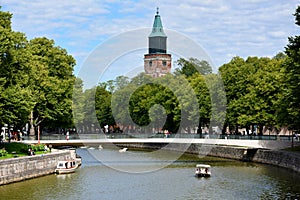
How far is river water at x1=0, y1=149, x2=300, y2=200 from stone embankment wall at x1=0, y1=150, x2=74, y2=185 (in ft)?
2.71

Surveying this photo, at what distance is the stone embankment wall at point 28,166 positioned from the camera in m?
49.2

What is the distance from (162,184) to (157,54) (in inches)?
5007

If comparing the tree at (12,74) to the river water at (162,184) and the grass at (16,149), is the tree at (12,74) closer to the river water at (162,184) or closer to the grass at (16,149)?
the grass at (16,149)

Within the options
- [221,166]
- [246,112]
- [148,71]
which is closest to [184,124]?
[246,112]

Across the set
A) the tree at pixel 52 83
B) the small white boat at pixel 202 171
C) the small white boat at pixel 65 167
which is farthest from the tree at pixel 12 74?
the small white boat at pixel 202 171

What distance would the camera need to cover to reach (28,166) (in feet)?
176

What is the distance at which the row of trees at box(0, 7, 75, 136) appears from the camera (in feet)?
190

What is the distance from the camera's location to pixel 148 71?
179 m

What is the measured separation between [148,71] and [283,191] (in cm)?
13471

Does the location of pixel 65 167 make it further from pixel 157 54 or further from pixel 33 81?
pixel 157 54

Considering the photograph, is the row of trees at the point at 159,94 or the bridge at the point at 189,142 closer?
the row of trees at the point at 159,94

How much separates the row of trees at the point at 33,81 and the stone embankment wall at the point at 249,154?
20326 mm

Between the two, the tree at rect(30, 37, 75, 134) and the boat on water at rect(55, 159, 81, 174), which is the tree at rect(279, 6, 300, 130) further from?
the tree at rect(30, 37, 75, 134)

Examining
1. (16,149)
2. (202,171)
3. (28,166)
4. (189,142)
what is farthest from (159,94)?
(28,166)
